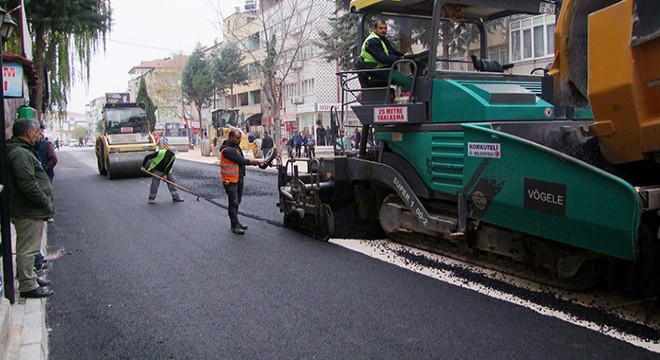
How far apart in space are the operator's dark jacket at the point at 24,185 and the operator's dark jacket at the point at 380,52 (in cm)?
376

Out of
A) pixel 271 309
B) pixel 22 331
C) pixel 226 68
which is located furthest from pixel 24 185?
pixel 226 68

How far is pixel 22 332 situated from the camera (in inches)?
164

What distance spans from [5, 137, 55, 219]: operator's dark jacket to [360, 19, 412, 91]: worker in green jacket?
376 cm

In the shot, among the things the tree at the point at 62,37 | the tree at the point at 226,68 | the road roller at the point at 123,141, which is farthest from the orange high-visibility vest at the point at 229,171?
the tree at the point at 226,68

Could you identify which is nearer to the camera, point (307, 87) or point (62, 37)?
point (62, 37)

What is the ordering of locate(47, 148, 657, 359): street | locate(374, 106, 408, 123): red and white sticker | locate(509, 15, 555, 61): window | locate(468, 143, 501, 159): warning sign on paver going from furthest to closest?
1. locate(374, 106, 408, 123): red and white sticker
2. locate(509, 15, 555, 61): window
3. locate(468, 143, 501, 159): warning sign on paver
4. locate(47, 148, 657, 359): street

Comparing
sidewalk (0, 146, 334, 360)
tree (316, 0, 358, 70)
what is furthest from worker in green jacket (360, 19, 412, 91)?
tree (316, 0, 358, 70)

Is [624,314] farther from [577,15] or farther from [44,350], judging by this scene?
[44,350]

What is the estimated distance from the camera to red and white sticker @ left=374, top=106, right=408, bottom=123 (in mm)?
6598

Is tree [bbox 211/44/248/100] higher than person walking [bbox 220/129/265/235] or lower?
higher

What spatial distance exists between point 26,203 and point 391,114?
3796mm

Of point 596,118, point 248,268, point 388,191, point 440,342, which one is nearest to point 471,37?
point 388,191

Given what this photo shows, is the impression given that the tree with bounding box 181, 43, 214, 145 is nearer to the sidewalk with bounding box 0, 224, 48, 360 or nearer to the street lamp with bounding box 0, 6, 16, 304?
the street lamp with bounding box 0, 6, 16, 304

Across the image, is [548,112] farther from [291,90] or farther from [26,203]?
[291,90]
